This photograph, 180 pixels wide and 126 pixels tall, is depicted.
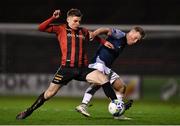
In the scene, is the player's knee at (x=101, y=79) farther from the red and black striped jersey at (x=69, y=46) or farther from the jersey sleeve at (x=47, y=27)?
the jersey sleeve at (x=47, y=27)

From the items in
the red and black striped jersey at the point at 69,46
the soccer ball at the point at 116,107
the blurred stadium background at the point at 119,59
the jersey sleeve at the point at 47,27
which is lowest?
the blurred stadium background at the point at 119,59

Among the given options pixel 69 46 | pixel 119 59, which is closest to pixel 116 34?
pixel 69 46

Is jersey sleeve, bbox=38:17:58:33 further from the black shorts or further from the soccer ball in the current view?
the soccer ball

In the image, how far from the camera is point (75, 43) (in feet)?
29.2

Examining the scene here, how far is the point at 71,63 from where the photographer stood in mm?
8867

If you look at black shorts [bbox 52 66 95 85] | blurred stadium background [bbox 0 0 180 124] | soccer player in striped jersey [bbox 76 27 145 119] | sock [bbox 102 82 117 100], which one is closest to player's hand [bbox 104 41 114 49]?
soccer player in striped jersey [bbox 76 27 145 119]

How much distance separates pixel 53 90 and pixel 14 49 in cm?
969

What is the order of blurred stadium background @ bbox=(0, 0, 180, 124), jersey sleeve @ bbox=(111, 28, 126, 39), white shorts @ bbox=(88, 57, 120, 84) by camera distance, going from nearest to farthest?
jersey sleeve @ bbox=(111, 28, 126, 39) → white shorts @ bbox=(88, 57, 120, 84) → blurred stadium background @ bbox=(0, 0, 180, 124)

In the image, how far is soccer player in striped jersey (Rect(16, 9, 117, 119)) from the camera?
8.79 meters

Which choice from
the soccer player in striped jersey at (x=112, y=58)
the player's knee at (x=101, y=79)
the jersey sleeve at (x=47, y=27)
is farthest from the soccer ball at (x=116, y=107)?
the jersey sleeve at (x=47, y=27)

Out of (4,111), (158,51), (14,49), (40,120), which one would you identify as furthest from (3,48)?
(40,120)

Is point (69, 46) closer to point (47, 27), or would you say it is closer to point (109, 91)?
point (47, 27)

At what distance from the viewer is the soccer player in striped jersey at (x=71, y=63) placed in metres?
8.79
